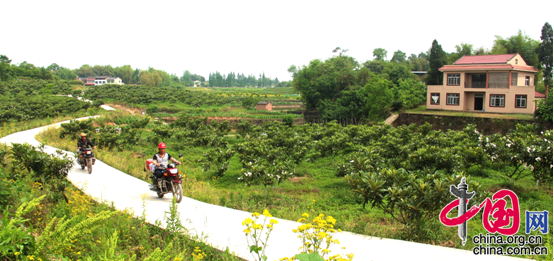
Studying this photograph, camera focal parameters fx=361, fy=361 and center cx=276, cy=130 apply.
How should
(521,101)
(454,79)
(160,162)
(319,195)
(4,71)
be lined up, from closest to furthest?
1. (160,162)
2. (319,195)
3. (521,101)
4. (454,79)
5. (4,71)

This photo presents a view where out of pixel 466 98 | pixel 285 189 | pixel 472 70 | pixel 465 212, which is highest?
pixel 472 70

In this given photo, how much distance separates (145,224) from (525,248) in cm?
608

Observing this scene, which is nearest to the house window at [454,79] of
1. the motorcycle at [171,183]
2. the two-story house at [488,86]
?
the two-story house at [488,86]

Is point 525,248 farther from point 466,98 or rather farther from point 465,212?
point 466,98

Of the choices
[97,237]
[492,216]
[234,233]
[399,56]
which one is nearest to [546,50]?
[492,216]

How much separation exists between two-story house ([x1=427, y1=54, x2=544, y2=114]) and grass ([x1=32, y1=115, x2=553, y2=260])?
21280mm

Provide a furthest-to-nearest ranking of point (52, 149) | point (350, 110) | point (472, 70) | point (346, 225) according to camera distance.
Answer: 1. point (350, 110)
2. point (472, 70)
3. point (52, 149)
4. point (346, 225)

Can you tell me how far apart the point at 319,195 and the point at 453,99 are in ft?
94.4

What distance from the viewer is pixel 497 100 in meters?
31.9

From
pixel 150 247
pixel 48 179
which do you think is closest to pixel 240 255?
pixel 150 247

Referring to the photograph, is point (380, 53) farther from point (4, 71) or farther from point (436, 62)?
point (4, 71)

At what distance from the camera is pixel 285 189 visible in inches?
463

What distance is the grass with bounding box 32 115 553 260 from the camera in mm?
6621

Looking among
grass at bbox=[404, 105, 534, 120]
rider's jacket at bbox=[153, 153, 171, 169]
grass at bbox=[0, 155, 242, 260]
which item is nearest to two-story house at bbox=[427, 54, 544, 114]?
grass at bbox=[404, 105, 534, 120]
